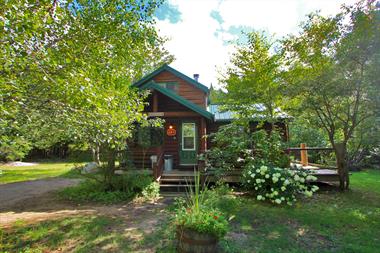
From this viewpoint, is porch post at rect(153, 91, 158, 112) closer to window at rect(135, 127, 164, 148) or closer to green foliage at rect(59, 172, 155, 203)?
window at rect(135, 127, 164, 148)

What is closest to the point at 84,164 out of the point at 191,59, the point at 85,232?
the point at 85,232

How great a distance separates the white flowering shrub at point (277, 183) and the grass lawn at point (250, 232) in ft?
0.97

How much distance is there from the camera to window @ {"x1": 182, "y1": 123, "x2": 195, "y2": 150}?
10562 mm

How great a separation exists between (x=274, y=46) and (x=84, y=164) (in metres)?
9.06

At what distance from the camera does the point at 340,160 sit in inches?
285

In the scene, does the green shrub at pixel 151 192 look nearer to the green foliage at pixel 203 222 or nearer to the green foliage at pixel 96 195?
the green foliage at pixel 96 195

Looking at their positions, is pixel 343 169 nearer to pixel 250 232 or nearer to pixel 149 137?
pixel 250 232

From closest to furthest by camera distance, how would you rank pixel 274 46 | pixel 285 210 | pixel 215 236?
pixel 215 236 → pixel 285 210 → pixel 274 46

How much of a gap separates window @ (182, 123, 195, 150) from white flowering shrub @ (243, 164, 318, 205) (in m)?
4.66

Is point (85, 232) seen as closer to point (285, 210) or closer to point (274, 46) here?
point (285, 210)

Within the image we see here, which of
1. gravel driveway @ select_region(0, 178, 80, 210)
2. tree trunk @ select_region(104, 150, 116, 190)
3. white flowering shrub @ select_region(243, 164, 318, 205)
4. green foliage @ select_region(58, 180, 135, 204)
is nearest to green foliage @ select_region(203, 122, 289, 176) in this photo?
white flowering shrub @ select_region(243, 164, 318, 205)

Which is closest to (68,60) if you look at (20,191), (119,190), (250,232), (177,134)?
(250,232)

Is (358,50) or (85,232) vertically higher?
(358,50)

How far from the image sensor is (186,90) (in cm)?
1248
